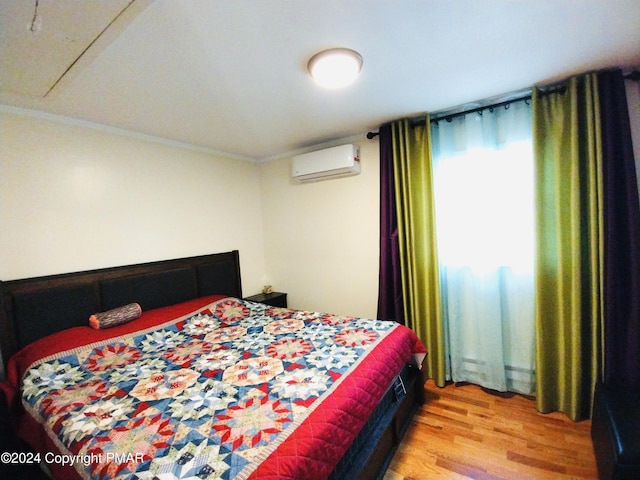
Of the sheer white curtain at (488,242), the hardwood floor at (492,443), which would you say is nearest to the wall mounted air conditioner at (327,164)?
the sheer white curtain at (488,242)

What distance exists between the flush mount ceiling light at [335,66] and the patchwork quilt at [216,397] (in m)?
1.68

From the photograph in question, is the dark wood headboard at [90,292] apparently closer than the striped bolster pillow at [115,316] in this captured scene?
Yes

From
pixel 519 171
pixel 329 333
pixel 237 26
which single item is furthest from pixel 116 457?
pixel 519 171

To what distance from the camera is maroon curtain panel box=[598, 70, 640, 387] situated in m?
1.74

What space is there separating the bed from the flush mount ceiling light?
5.51 feet

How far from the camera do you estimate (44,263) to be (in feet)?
6.41

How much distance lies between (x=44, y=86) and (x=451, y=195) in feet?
9.73

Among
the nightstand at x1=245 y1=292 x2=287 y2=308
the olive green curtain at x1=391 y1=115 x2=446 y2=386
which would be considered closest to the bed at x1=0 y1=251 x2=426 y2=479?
the olive green curtain at x1=391 y1=115 x2=446 y2=386

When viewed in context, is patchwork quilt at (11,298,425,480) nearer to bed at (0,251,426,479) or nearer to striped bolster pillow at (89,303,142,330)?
bed at (0,251,426,479)

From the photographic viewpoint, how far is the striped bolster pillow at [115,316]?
2.00 m

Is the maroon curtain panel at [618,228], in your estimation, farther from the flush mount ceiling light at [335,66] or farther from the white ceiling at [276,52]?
the flush mount ceiling light at [335,66]

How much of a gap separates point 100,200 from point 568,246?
358cm

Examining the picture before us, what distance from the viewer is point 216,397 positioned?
1.33 metres

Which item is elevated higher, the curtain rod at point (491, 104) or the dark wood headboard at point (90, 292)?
the curtain rod at point (491, 104)
